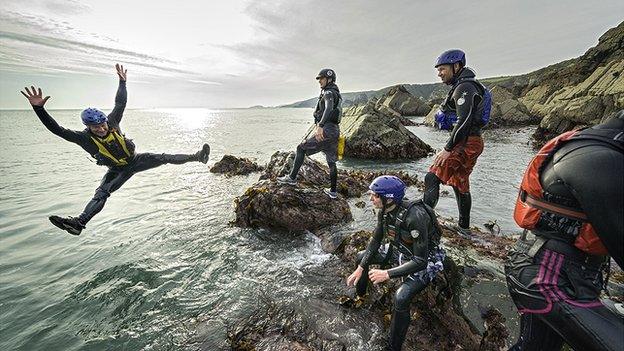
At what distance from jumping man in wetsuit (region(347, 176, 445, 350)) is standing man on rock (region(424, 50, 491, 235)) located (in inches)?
89.3

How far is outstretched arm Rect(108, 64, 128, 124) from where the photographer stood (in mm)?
8078

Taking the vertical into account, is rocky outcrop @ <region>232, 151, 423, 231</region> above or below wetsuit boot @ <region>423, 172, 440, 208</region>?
below

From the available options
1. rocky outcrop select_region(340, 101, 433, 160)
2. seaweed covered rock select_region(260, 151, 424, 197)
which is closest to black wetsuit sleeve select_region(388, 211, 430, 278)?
seaweed covered rock select_region(260, 151, 424, 197)

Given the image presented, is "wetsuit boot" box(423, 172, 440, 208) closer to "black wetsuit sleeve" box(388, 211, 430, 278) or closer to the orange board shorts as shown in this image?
the orange board shorts

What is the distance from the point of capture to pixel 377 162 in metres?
18.5

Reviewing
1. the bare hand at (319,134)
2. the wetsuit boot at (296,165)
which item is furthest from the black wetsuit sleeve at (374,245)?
the wetsuit boot at (296,165)

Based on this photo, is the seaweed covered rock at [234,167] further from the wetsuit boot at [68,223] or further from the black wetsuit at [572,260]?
the black wetsuit at [572,260]

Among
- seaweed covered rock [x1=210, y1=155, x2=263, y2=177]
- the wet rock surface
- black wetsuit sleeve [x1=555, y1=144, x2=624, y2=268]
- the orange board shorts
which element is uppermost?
black wetsuit sleeve [x1=555, y1=144, x2=624, y2=268]

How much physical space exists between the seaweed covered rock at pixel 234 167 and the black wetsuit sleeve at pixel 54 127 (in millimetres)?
9986

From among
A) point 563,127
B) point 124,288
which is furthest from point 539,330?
point 563,127

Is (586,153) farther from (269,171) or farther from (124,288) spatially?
(269,171)

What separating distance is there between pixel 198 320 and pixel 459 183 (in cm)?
612

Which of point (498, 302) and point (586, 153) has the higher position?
point (586, 153)

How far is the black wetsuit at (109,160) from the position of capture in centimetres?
712
